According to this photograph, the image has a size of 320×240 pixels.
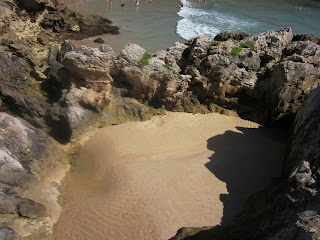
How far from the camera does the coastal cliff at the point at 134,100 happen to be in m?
8.35

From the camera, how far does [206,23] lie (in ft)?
102

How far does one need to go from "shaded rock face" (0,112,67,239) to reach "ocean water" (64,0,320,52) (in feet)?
49.2

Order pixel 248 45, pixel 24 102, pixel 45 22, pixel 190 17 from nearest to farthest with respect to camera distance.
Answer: pixel 24 102
pixel 248 45
pixel 45 22
pixel 190 17

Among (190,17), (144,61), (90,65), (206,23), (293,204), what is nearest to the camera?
(293,204)

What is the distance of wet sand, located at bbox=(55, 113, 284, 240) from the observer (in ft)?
29.1

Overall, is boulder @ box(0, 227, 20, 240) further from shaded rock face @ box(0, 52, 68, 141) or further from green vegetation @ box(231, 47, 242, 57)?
green vegetation @ box(231, 47, 242, 57)

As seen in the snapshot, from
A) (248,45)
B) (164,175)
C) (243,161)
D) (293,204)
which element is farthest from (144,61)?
(293,204)

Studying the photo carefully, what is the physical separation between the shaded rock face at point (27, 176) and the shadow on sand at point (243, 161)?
6.13 m

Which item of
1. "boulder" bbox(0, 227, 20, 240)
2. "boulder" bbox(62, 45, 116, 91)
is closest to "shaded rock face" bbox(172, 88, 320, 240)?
"boulder" bbox(0, 227, 20, 240)

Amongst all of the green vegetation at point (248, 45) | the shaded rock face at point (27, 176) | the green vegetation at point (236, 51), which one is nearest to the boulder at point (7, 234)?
the shaded rock face at point (27, 176)

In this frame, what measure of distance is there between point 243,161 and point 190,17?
85.6ft

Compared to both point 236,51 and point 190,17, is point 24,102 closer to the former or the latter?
point 236,51

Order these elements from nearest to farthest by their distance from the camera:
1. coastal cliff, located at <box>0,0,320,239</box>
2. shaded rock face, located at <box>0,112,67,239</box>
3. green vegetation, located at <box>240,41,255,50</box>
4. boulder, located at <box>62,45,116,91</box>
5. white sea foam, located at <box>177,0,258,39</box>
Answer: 1. shaded rock face, located at <box>0,112,67,239</box>
2. coastal cliff, located at <box>0,0,320,239</box>
3. boulder, located at <box>62,45,116,91</box>
4. green vegetation, located at <box>240,41,255,50</box>
5. white sea foam, located at <box>177,0,258,39</box>

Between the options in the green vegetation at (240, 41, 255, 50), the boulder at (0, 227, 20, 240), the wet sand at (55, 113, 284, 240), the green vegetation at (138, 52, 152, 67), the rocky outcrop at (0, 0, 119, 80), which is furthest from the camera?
the rocky outcrop at (0, 0, 119, 80)
